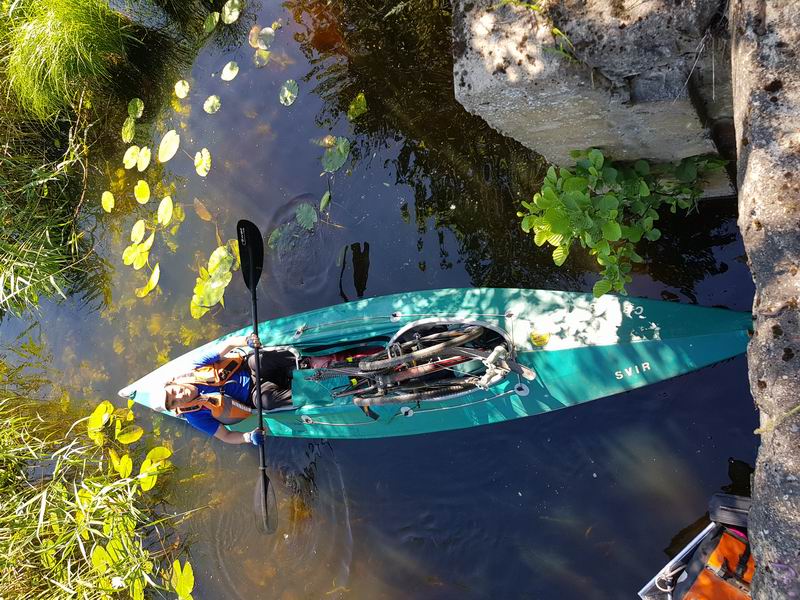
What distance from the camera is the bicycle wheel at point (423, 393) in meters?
3.34

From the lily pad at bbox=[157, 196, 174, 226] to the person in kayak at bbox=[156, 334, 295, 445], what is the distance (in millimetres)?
1647

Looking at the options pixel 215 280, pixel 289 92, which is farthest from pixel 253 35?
pixel 215 280

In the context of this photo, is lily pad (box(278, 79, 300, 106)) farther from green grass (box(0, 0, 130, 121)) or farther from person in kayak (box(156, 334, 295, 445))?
person in kayak (box(156, 334, 295, 445))

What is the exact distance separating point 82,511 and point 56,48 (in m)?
3.55

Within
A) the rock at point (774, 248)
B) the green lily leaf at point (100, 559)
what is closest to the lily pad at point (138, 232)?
the green lily leaf at point (100, 559)

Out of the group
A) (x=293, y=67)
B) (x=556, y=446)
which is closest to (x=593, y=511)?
(x=556, y=446)

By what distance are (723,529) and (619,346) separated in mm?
1062

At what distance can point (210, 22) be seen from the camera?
5051 mm

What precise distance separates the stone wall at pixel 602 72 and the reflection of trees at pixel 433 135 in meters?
1.29

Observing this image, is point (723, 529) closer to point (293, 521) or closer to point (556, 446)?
point (556, 446)

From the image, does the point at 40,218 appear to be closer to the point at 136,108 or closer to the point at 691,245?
the point at 136,108

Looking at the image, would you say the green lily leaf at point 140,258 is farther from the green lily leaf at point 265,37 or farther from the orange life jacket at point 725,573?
the orange life jacket at point 725,573

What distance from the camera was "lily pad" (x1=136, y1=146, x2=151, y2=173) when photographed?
5.16m

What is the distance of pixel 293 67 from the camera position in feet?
15.8
